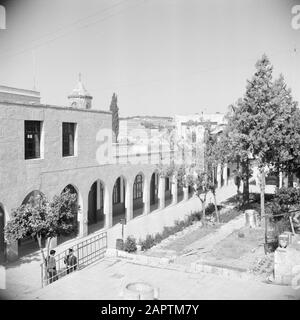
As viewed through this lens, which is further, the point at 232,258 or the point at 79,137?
the point at 79,137

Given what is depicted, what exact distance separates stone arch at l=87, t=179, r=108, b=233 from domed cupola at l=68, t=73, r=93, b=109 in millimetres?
14441

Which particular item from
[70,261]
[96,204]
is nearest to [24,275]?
[70,261]

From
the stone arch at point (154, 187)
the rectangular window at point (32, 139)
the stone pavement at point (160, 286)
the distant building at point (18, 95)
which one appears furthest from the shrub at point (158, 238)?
the distant building at point (18, 95)

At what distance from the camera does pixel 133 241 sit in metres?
18.3

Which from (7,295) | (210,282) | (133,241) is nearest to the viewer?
(210,282)

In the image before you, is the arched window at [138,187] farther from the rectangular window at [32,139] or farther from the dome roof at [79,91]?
the dome roof at [79,91]

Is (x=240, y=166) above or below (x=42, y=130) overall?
below

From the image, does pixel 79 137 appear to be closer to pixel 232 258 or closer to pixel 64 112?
pixel 64 112

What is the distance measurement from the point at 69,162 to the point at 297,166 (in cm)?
1481

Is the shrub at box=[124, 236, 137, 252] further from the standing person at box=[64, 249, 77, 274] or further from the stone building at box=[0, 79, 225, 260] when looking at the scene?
the stone building at box=[0, 79, 225, 260]

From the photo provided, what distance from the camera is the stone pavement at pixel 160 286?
37.0ft

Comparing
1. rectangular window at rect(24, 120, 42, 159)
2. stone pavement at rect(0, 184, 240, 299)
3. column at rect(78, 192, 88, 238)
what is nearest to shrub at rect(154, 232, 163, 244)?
column at rect(78, 192, 88, 238)

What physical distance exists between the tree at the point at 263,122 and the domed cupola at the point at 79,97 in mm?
17331

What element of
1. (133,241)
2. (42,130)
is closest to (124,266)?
(133,241)
